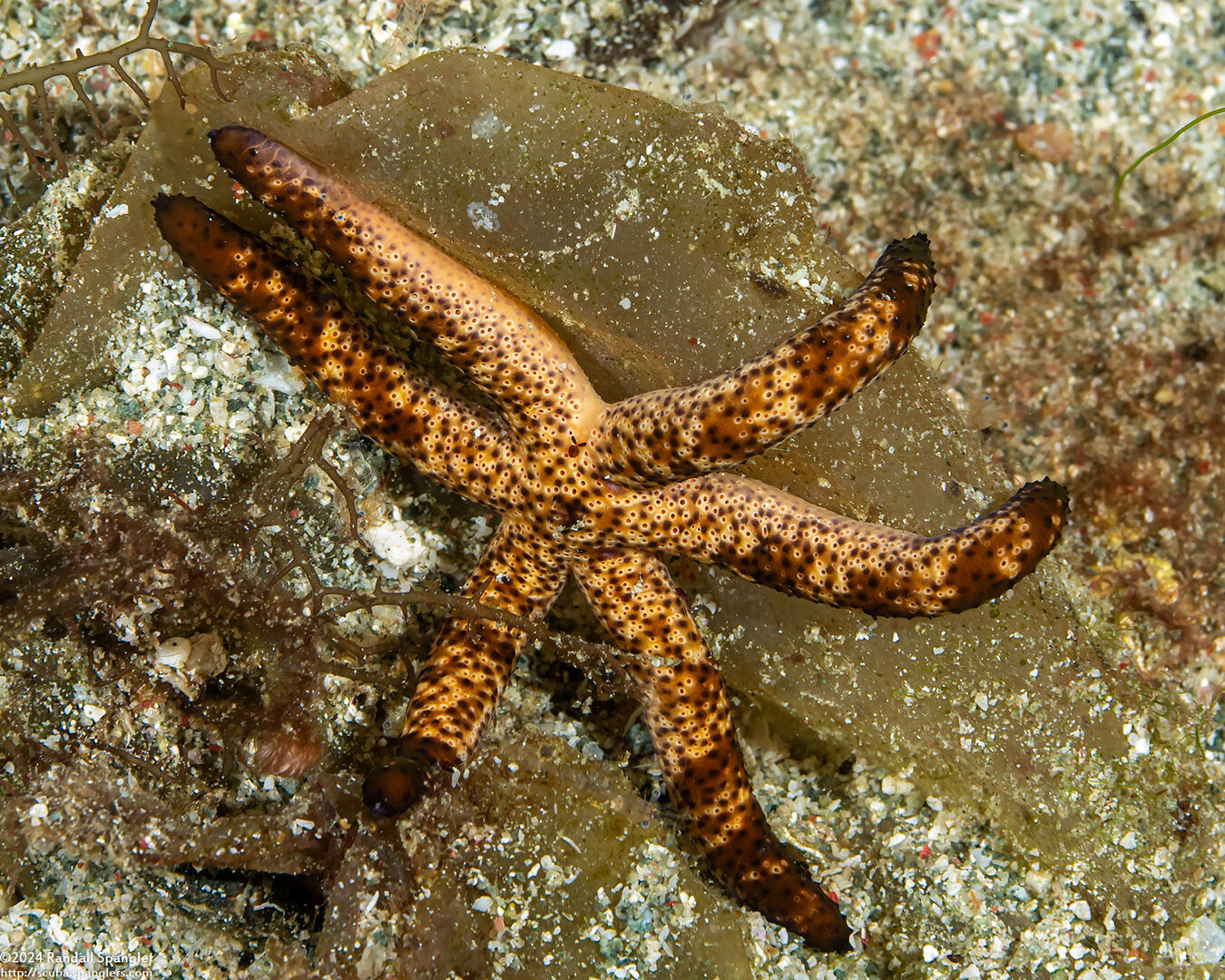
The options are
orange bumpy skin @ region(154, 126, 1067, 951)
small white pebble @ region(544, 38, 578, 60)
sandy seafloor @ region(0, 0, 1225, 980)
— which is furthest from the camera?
sandy seafloor @ region(0, 0, 1225, 980)

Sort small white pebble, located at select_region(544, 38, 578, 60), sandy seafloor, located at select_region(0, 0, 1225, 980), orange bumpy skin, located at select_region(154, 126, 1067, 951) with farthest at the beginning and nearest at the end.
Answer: sandy seafloor, located at select_region(0, 0, 1225, 980) → small white pebble, located at select_region(544, 38, 578, 60) → orange bumpy skin, located at select_region(154, 126, 1067, 951)

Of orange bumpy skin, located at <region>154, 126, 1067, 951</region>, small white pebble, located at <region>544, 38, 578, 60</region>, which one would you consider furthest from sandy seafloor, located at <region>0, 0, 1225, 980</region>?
orange bumpy skin, located at <region>154, 126, 1067, 951</region>

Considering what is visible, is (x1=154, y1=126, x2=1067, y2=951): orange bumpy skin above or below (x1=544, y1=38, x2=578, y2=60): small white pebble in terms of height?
below

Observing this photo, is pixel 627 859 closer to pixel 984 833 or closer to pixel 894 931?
pixel 894 931

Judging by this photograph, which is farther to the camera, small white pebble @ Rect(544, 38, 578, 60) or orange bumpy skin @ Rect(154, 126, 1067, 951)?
small white pebble @ Rect(544, 38, 578, 60)

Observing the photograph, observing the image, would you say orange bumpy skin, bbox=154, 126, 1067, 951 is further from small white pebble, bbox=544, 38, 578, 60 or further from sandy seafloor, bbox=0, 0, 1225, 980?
small white pebble, bbox=544, 38, 578, 60

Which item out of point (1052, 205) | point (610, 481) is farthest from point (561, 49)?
point (1052, 205)

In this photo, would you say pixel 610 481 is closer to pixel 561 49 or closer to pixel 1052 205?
pixel 561 49
